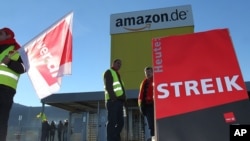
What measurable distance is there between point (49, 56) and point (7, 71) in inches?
26.0

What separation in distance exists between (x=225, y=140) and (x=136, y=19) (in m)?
21.6

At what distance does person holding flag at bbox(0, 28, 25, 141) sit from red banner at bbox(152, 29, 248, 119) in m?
1.96

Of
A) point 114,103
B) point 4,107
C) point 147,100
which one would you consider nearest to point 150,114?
point 147,100

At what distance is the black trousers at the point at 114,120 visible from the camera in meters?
5.77

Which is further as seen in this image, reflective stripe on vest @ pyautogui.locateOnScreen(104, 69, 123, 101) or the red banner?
reflective stripe on vest @ pyautogui.locateOnScreen(104, 69, 123, 101)

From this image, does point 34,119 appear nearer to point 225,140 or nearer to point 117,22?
point 117,22

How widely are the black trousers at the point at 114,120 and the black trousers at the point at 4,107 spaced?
204 cm

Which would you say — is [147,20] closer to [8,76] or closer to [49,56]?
[49,56]

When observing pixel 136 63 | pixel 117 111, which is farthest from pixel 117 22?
pixel 117 111

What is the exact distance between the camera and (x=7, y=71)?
4363 mm

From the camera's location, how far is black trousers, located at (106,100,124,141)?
18.9ft

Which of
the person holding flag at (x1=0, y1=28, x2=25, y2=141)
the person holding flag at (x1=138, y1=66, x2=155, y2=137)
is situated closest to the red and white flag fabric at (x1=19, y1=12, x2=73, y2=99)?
the person holding flag at (x1=0, y1=28, x2=25, y2=141)

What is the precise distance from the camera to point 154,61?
148 inches

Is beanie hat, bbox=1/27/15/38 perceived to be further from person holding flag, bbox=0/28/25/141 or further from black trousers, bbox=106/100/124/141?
black trousers, bbox=106/100/124/141
